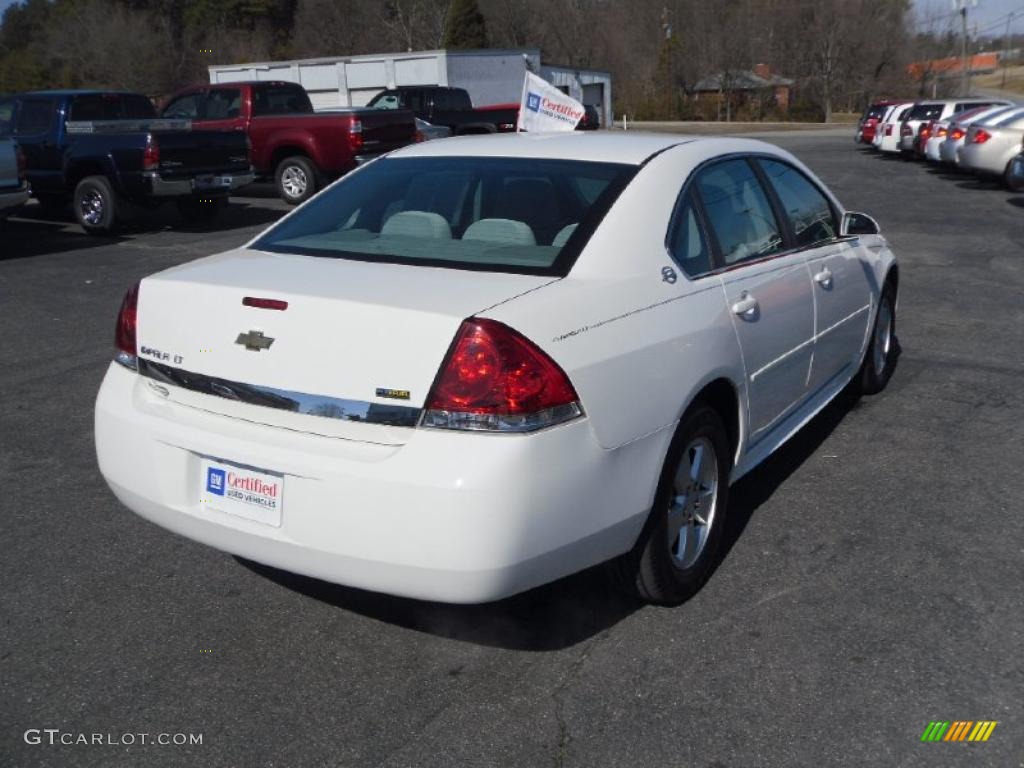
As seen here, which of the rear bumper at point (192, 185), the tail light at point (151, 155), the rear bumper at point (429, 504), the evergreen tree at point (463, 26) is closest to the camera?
the rear bumper at point (429, 504)

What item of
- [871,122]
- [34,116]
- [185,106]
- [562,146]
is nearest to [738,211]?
[562,146]

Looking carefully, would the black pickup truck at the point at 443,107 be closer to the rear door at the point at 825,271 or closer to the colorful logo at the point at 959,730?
the rear door at the point at 825,271

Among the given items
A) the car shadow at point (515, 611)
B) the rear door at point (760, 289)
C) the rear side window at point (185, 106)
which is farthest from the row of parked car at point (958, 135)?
the car shadow at point (515, 611)

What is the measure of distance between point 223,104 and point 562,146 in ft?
50.9

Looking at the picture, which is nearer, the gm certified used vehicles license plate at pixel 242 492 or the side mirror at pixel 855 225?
the gm certified used vehicles license plate at pixel 242 492

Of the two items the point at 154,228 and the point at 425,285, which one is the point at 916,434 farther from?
Answer: the point at 154,228

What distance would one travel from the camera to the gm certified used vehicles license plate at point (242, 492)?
125 inches

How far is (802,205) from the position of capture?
5.14 meters

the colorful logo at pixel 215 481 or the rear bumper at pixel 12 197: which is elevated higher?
the rear bumper at pixel 12 197

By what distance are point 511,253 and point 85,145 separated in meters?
12.1

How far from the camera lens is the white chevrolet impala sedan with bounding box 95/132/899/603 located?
3.00 metres

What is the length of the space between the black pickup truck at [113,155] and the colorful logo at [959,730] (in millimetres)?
12472

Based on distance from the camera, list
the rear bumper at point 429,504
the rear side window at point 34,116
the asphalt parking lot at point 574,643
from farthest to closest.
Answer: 1. the rear side window at point 34,116
2. the asphalt parking lot at point 574,643
3. the rear bumper at point 429,504

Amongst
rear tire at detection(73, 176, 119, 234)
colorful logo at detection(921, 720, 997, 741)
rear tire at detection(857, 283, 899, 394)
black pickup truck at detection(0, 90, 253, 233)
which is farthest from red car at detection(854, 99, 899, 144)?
colorful logo at detection(921, 720, 997, 741)
